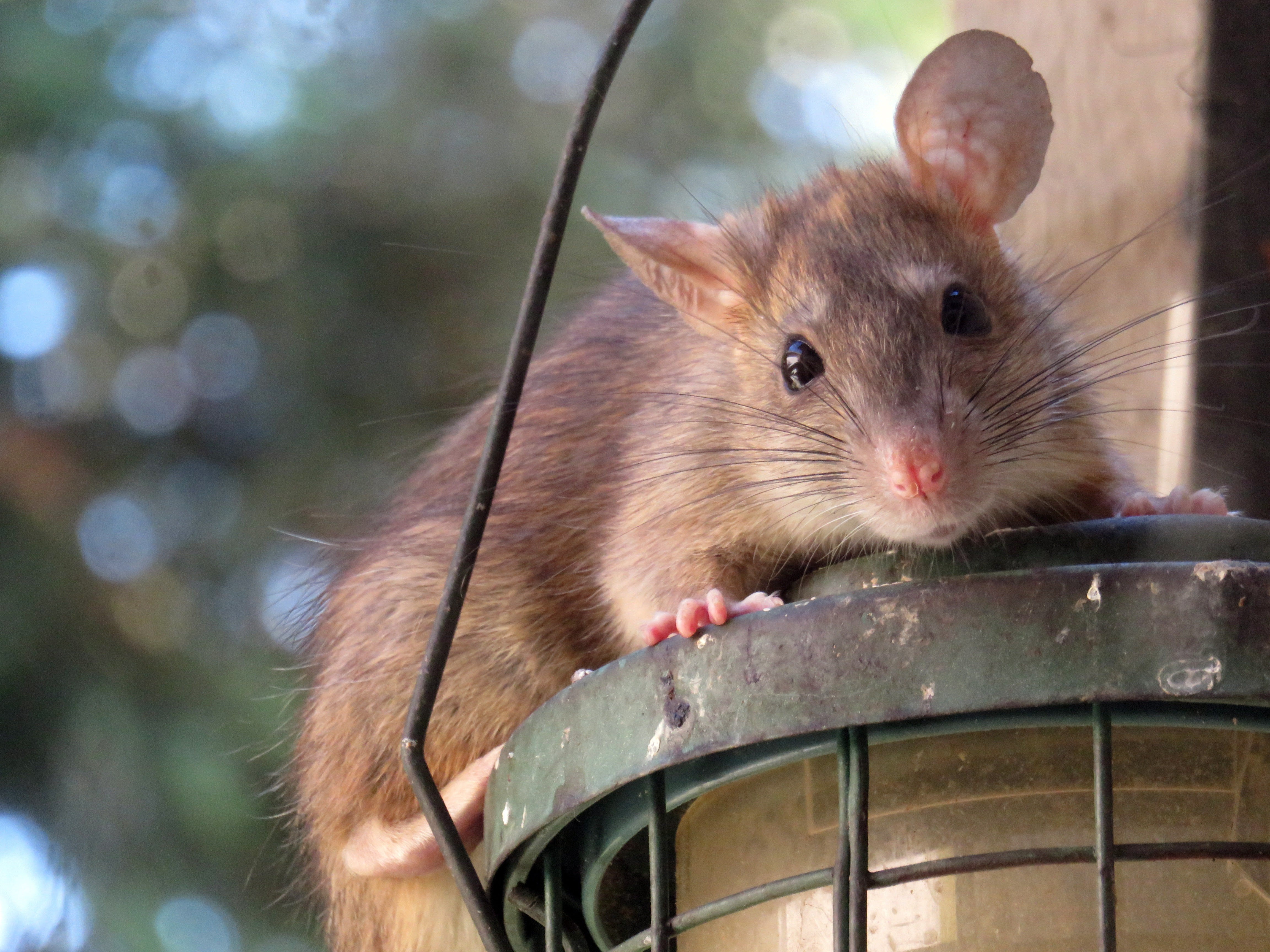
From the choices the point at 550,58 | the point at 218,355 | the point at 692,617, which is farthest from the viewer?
the point at 550,58

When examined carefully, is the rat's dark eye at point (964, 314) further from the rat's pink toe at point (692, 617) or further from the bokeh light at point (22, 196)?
the bokeh light at point (22, 196)

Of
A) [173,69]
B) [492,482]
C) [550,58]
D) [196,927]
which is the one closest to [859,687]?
[492,482]

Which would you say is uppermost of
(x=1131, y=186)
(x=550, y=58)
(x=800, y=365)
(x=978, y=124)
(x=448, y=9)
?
(x=448, y=9)

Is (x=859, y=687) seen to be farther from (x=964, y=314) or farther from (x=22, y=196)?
(x=22, y=196)

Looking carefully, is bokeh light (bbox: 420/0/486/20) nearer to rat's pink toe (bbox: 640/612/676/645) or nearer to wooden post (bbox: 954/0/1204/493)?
wooden post (bbox: 954/0/1204/493)

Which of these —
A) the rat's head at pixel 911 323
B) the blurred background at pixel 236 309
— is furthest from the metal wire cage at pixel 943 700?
the blurred background at pixel 236 309

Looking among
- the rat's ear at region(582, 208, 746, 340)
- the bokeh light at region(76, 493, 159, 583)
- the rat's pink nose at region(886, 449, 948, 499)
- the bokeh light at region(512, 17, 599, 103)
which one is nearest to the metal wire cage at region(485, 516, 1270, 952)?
the rat's pink nose at region(886, 449, 948, 499)
